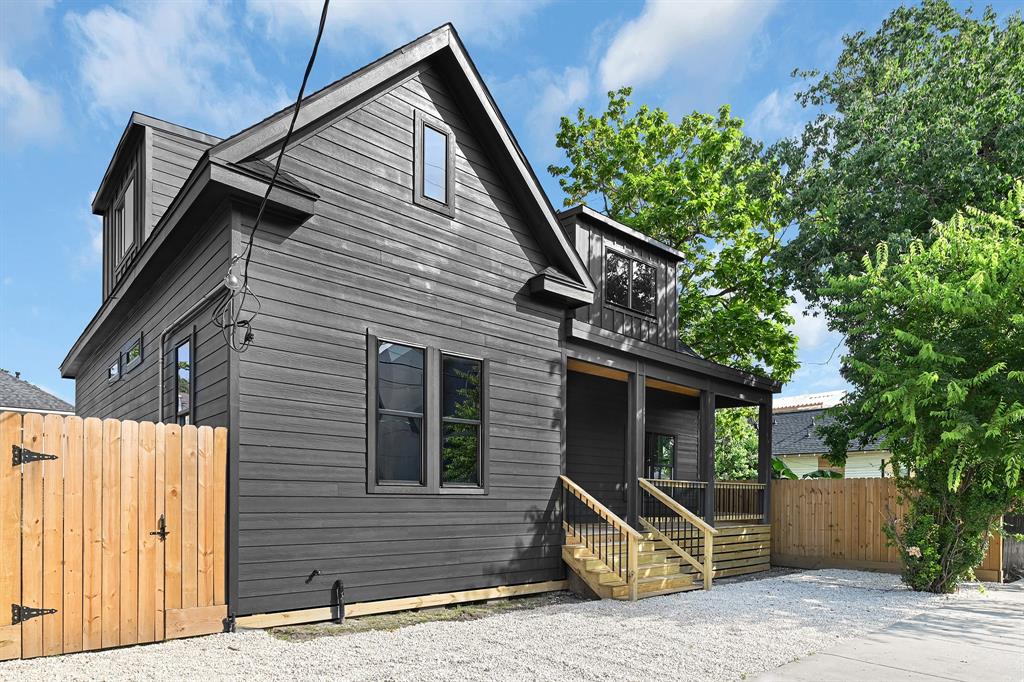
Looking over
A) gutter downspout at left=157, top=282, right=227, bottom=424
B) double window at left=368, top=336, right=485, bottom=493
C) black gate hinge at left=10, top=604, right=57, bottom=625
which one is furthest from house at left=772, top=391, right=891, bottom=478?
black gate hinge at left=10, top=604, right=57, bottom=625

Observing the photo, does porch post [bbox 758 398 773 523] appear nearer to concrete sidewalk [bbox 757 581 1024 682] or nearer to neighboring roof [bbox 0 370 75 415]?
concrete sidewalk [bbox 757 581 1024 682]

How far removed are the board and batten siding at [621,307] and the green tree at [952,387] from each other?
3641 millimetres

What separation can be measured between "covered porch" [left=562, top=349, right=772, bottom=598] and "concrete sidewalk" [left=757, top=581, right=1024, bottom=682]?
3040 mm

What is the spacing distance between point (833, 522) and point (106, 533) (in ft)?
41.9

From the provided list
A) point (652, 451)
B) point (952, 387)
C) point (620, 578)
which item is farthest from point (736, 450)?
point (620, 578)

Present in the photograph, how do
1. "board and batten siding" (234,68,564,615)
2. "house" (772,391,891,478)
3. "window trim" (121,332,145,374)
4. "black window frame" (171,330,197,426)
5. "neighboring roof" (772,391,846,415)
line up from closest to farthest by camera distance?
"board and batten siding" (234,68,564,615)
"black window frame" (171,330,197,426)
"window trim" (121,332,145,374)
"house" (772,391,891,478)
"neighboring roof" (772,391,846,415)

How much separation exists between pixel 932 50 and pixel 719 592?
595 inches

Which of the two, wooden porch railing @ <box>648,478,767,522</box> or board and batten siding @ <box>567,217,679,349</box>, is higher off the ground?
board and batten siding @ <box>567,217,679,349</box>

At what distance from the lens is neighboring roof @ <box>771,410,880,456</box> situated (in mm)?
30797

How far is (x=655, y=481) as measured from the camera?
37.2ft

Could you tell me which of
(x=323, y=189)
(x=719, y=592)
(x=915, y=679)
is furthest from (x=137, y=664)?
(x=719, y=592)

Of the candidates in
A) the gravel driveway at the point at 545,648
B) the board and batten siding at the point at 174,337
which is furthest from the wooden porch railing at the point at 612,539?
the board and batten siding at the point at 174,337

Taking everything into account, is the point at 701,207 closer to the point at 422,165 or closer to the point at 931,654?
the point at 422,165

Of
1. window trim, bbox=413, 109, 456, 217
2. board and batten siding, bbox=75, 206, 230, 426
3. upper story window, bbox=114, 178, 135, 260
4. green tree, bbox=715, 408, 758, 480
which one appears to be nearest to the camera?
board and batten siding, bbox=75, 206, 230, 426
